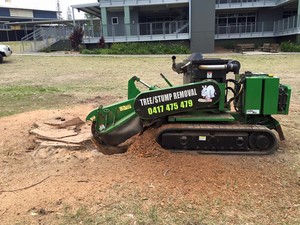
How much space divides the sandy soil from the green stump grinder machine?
208 mm

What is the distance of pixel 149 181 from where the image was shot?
4.45 m

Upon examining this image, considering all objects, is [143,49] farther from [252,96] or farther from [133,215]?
[133,215]

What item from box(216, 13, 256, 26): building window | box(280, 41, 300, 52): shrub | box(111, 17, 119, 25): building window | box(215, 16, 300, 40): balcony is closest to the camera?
box(280, 41, 300, 52): shrub

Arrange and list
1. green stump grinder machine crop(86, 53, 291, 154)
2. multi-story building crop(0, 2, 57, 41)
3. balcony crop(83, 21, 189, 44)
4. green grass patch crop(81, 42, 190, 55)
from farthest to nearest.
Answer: multi-story building crop(0, 2, 57, 41) < balcony crop(83, 21, 189, 44) < green grass patch crop(81, 42, 190, 55) < green stump grinder machine crop(86, 53, 291, 154)

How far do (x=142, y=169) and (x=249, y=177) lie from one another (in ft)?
5.03

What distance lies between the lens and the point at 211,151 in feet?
17.2

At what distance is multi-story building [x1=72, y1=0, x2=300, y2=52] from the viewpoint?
30.7m

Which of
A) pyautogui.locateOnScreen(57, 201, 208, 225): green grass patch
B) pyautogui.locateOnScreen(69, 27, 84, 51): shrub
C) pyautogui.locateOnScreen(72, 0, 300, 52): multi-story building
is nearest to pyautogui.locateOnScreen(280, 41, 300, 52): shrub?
pyautogui.locateOnScreen(72, 0, 300, 52): multi-story building

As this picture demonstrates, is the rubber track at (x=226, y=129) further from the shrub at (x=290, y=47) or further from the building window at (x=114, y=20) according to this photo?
the building window at (x=114, y=20)

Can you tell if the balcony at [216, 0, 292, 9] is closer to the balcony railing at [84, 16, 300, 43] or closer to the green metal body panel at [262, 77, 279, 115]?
the balcony railing at [84, 16, 300, 43]

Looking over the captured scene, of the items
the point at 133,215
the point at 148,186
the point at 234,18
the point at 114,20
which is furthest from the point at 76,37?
the point at 133,215

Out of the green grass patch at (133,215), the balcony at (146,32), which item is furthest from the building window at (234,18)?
the green grass patch at (133,215)

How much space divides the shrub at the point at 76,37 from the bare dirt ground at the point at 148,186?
2698 cm

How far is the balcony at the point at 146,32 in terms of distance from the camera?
1211 inches
